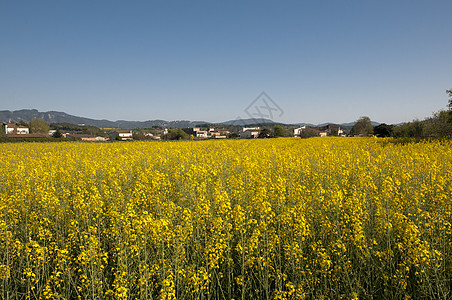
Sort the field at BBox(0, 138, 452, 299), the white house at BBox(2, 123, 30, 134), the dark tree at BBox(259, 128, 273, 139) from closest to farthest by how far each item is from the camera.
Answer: the field at BBox(0, 138, 452, 299), the dark tree at BBox(259, 128, 273, 139), the white house at BBox(2, 123, 30, 134)

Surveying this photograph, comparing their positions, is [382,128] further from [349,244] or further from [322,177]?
[349,244]

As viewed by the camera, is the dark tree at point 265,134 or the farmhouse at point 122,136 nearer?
the dark tree at point 265,134

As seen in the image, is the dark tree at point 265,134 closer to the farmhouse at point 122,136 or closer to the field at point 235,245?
the farmhouse at point 122,136

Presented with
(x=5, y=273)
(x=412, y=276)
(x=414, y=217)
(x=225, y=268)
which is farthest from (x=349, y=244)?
(x=5, y=273)

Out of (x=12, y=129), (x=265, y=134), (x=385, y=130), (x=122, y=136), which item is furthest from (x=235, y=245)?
(x=12, y=129)

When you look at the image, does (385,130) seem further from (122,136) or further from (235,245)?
(122,136)

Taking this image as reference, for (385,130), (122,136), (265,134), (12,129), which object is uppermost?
(12,129)

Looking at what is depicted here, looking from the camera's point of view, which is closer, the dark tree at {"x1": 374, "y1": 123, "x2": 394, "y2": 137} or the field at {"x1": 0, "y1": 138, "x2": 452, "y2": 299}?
the field at {"x1": 0, "y1": 138, "x2": 452, "y2": 299}

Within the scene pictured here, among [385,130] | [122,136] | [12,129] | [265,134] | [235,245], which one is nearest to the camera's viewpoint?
[235,245]

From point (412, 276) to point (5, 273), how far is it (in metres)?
6.13

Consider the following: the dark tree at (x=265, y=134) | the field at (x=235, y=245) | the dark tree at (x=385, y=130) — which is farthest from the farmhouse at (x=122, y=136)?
the field at (x=235, y=245)

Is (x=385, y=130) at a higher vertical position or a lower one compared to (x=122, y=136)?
higher

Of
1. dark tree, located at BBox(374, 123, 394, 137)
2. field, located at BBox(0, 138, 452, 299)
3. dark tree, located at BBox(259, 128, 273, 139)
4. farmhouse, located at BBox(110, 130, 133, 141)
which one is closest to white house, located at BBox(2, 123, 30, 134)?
farmhouse, located at BBox(110, 130, 133, 141)

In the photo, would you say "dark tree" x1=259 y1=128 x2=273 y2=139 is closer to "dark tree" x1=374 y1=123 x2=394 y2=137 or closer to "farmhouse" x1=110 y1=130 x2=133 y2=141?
"dark tree" x1=374 y1=123 x2=394 y2=137
